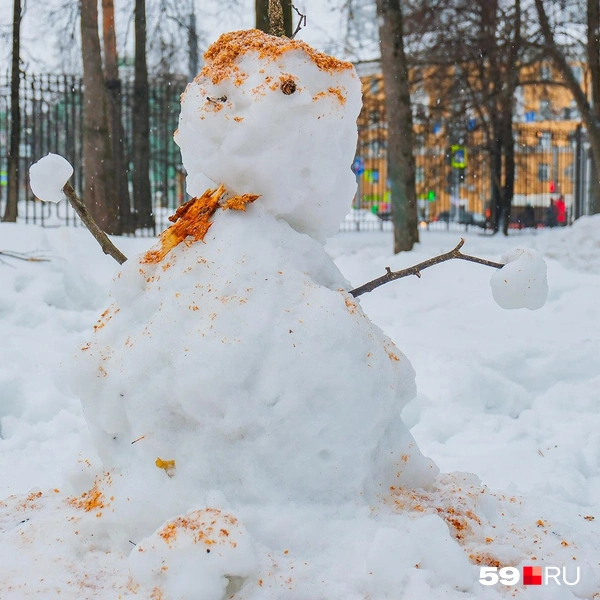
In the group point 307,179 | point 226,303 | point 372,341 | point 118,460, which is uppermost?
point 307,179

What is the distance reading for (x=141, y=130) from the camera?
12852mm

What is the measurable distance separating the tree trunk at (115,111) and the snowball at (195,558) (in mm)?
9051

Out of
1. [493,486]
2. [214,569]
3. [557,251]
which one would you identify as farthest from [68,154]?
[214,569]

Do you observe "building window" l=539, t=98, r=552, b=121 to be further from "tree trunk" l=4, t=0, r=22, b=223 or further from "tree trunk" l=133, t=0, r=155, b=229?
"tree trunk" l=4, t=0, r=22, b=223

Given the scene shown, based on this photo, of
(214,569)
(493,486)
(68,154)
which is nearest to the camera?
(214,569)

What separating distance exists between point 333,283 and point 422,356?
8.11 ft

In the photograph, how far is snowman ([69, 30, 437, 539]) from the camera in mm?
2062

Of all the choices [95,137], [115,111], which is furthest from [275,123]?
[115,111]

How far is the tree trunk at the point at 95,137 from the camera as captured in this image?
9.20m

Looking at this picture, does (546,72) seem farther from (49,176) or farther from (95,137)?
(49,176)

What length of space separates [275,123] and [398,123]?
700 cm

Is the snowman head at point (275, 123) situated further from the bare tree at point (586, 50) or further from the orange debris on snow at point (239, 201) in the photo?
the bare tree at point (586, 50)

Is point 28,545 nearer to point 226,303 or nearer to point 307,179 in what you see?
point 226,303

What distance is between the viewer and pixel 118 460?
2191 millimetres
